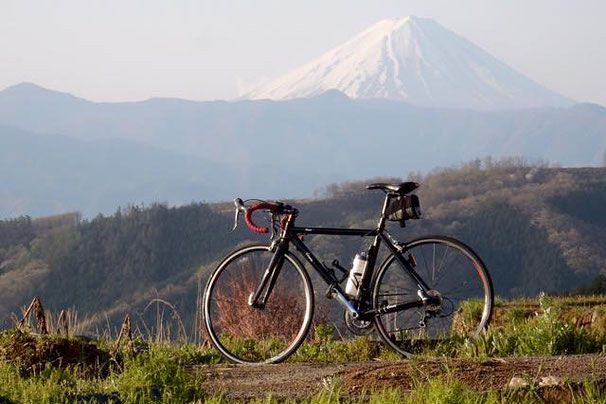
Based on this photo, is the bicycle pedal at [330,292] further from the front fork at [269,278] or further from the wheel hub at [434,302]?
the wheel hub at [434,302]

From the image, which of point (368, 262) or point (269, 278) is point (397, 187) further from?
point (269, 278)

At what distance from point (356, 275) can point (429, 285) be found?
1.74ft

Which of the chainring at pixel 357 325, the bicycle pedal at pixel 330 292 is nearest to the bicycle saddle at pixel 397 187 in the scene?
the bicycle pedal at pixel 330 292

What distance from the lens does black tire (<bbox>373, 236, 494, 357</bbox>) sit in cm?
727

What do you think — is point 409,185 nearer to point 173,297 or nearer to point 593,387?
point 593,387

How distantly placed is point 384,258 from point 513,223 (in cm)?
19014

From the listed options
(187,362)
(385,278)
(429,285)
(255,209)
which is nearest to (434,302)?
(429,285)

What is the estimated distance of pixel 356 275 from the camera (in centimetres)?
750

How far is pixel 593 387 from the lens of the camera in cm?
556

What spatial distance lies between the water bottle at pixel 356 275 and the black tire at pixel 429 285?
5.0 inches

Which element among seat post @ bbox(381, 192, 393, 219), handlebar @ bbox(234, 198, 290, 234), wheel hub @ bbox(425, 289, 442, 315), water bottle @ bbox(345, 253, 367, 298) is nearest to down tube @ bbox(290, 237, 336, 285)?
water bottle @ bbox(345, 253, 367, 298)

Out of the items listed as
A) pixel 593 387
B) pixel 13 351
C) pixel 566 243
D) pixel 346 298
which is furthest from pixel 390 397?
pixel 566 243

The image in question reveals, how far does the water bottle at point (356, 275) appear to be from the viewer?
745 centimetres

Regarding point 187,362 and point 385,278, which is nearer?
point 385,278
